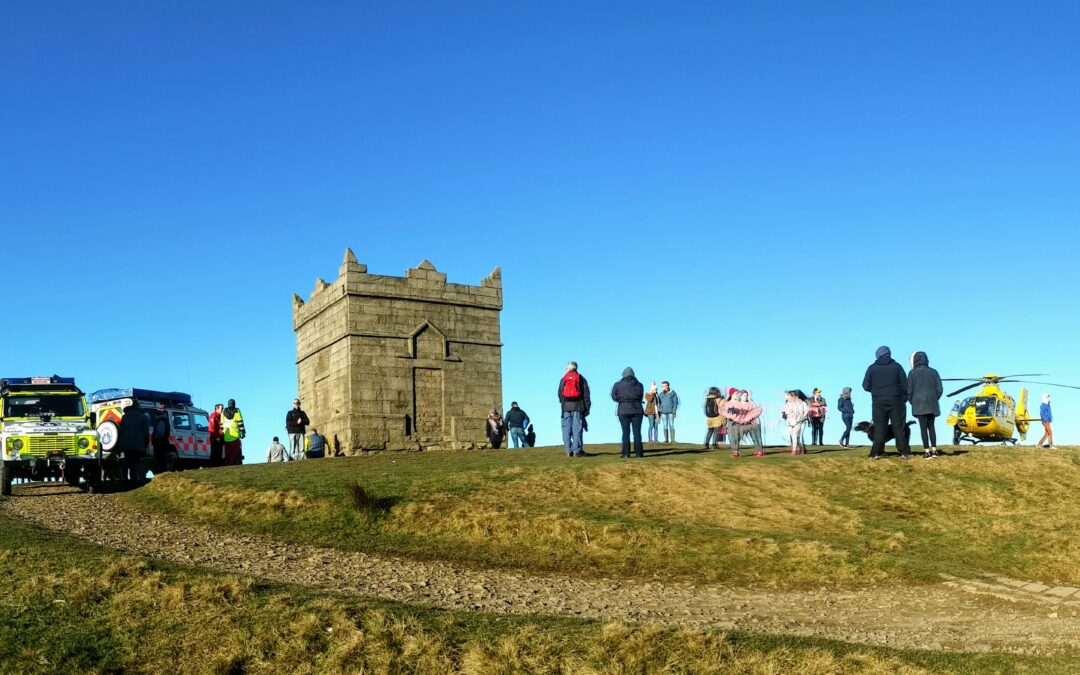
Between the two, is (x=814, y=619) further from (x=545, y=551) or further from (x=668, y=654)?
(x=545, y=551)

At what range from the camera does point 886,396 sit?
2005 centimetres

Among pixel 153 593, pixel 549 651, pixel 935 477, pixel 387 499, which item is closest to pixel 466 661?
pixel 549 651

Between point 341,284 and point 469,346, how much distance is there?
204 inches

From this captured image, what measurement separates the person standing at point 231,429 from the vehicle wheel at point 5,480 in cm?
841

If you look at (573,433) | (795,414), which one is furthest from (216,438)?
(795,414)

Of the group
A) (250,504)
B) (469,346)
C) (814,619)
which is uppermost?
(469,346)

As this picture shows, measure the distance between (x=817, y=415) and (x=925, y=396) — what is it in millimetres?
7463

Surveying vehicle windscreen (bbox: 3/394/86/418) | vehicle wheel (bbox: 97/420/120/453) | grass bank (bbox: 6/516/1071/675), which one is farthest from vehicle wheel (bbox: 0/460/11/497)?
grass bank (bbox: 6/516/1071/675)

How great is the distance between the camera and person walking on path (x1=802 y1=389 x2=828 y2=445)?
27.4 meters

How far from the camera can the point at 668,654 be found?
9.69 metres

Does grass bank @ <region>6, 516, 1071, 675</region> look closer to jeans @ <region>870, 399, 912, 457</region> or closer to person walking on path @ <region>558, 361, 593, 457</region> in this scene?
jeans @ <region>870, 399, 912, 457</region>

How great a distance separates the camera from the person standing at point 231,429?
29.2 metres

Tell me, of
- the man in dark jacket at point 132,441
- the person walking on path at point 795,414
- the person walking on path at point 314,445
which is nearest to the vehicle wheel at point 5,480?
the man in dark jacket at point 132,441

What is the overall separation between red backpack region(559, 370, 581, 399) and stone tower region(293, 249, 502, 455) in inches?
550
